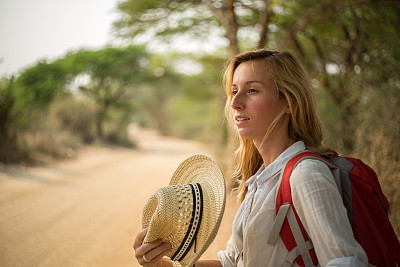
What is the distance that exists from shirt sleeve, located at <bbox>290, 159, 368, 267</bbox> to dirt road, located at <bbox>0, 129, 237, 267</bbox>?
248 cm

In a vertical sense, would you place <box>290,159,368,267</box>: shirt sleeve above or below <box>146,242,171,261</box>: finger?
above

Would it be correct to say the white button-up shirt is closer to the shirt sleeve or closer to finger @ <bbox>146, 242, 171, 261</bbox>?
the shirt sleeve

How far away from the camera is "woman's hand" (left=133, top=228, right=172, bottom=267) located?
1.55 meters

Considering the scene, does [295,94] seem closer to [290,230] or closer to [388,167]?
[290,230]

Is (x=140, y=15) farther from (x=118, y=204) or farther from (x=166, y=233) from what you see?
(x=166, y=233)

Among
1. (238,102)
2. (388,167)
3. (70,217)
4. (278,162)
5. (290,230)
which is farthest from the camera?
(70,217)

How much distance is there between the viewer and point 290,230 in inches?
49.8

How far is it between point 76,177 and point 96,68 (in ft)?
43.0

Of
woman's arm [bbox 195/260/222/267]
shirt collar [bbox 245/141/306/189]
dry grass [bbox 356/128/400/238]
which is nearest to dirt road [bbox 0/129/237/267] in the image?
woman's arm [bbox 195/260/222/267]

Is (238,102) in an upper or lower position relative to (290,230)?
upper

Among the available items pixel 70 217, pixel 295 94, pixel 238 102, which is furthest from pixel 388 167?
pixel 70 217

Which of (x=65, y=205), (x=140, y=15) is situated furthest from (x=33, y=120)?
(x=65, y=205)

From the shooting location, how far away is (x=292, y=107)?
1617 millimetres

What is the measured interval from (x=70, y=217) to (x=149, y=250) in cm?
344
